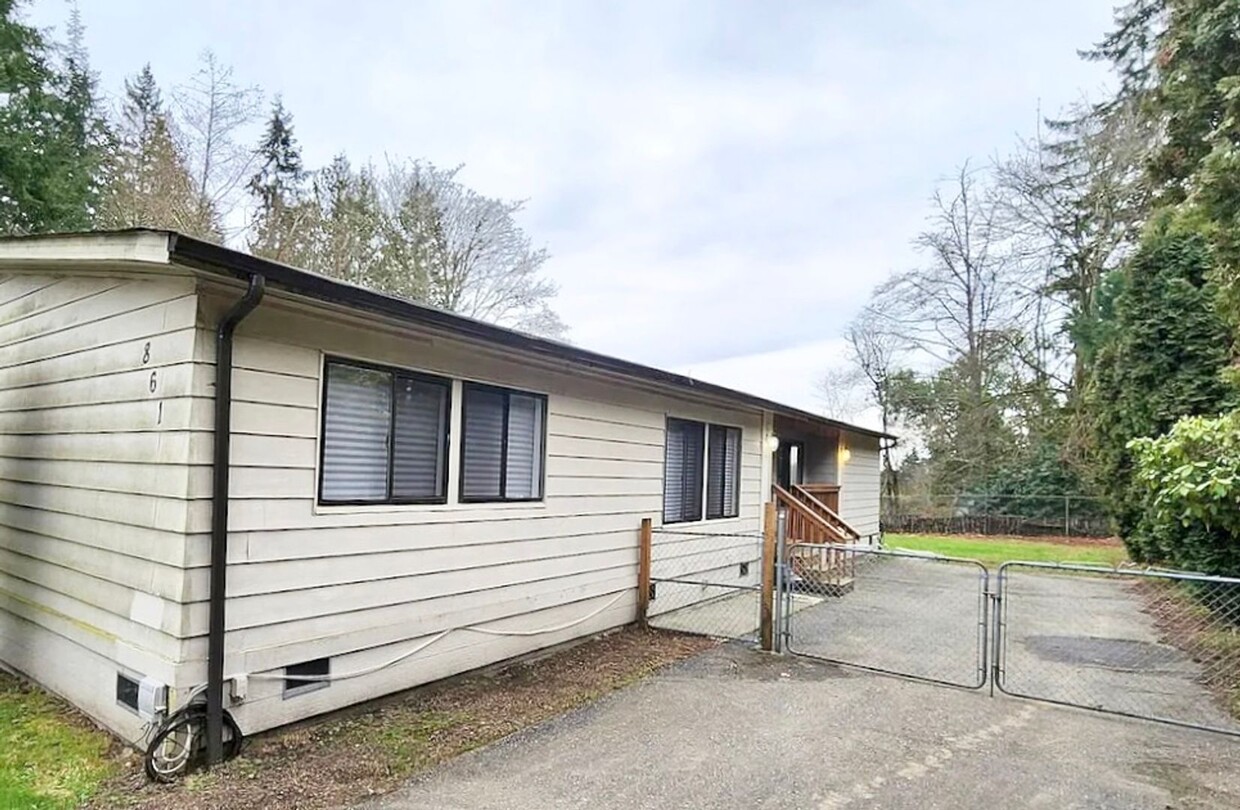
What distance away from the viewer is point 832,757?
394 centimetres

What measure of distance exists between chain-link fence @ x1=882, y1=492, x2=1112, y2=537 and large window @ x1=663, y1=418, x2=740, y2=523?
13144 mm

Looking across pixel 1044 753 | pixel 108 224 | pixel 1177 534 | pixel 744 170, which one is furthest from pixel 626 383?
pixel 108 224

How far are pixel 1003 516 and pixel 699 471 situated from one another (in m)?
14.9

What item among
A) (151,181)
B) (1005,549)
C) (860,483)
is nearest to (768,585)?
(860,483)

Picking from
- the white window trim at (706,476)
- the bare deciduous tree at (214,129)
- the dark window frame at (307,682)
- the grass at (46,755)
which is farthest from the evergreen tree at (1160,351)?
the bare deciduous tree at (214,129)

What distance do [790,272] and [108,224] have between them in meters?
15.3

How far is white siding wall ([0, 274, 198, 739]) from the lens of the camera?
371cm

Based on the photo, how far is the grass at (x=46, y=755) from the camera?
3279mm

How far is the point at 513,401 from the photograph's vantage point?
18.5 ft

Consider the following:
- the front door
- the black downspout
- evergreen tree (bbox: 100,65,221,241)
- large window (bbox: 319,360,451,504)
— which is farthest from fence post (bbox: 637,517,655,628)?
evergreen tree (bbox: 100,65,221,241)

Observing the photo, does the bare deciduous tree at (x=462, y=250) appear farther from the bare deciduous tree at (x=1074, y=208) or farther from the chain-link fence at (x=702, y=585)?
the bare deciduous tree at (x=1074, y=208)

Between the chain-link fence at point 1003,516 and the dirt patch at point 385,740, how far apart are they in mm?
16573

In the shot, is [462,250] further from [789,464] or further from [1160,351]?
[1160,351]

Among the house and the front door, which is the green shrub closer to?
the house
